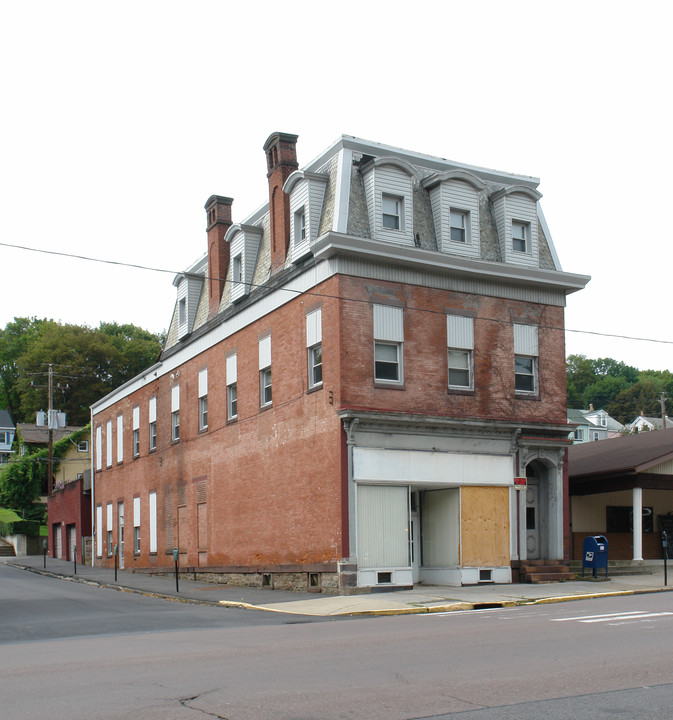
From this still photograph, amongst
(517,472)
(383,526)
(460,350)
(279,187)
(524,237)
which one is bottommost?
(383,526)

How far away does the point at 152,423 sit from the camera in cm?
4184

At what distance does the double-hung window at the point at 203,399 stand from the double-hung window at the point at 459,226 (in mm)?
11574

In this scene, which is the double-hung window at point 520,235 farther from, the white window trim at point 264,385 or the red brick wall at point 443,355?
the white window trim at point 264,385

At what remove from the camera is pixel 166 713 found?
870cm

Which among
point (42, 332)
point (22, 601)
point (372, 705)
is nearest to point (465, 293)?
point (22, 601)

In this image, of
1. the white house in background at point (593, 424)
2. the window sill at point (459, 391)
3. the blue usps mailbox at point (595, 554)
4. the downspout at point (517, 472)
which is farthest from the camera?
the white house in background at point (593, 424)

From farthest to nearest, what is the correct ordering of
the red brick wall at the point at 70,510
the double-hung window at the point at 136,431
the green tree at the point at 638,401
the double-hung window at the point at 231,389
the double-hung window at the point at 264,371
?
the green tree at the point at 638,401 → the red brick wall at the point at 70,510 → the double-hung window at the point at 136,431 → the double-hung window at the point at 231,389 → the double-hung window at the point at 264,371

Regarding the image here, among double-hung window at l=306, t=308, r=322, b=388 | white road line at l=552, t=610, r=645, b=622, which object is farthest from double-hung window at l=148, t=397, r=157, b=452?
white road line at l=552, t=610, r=645, b=622

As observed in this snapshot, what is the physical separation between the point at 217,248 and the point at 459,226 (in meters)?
10.8

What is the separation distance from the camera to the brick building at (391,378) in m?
25.9

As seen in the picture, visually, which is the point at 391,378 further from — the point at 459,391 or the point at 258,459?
the point at 258,459

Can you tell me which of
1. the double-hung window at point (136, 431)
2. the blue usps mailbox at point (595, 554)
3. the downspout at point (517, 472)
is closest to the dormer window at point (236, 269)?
the downspout at point (517, 472)

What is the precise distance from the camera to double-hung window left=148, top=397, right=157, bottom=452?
4128 centimetres

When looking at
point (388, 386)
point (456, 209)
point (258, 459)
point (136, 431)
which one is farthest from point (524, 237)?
point (136, 431)
